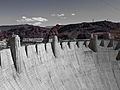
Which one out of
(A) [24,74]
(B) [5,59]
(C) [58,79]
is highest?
(B) [5,59]

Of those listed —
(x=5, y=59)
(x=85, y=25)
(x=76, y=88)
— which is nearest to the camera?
(x=5, y=59)

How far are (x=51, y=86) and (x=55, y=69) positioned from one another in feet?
7.17

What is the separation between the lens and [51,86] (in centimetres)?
1891

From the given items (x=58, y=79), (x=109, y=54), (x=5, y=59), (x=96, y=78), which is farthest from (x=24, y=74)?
(x=109, y=54)

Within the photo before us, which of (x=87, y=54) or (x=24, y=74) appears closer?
(x=24, y=74)

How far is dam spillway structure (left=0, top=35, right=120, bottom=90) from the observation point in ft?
48.3

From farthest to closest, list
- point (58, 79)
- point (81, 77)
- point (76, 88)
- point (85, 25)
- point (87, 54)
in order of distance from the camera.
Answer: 1. point (85, 25)
2. point (87, 54)
3. point (81, 77)
4. point (76, 88)
5. point (58, 79)

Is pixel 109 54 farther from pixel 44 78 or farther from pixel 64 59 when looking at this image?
pixel 44 78

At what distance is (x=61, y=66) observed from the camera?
21750 millimetres

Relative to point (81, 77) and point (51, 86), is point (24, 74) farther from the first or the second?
point (81, 77)

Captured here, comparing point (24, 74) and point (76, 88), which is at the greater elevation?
point (24, 74)

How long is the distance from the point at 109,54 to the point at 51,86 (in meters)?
10.8

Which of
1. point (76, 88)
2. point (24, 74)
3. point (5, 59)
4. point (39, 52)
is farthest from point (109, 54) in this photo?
point (5, 59)

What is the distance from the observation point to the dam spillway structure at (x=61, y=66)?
14719 mm
